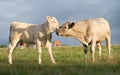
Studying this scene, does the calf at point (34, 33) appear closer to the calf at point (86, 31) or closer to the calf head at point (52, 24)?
the calf head at point (52, 24)

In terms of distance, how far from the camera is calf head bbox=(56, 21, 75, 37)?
1694 centimetres

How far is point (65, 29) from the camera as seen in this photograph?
671 inches

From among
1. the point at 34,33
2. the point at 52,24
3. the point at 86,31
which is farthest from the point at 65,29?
the point at 34,33

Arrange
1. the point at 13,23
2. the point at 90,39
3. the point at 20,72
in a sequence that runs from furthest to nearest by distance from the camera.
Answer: the point at 13,23 < the point at 90,39 < the point at 20,72

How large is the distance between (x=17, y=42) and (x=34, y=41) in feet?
3.98

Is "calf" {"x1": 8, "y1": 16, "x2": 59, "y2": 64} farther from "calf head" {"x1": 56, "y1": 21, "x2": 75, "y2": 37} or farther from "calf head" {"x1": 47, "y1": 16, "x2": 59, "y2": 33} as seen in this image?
"calf head" {"x1": 56, "y1": 21, "x2": 75, "y2": 37}

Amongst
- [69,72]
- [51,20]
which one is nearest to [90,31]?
[51,20]

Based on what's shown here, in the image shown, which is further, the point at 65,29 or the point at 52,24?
the point at 52,24

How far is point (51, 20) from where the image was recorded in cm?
1742

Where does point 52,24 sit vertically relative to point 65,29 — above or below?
above

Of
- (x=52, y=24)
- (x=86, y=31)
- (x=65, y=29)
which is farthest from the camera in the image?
(x=52, y=24)

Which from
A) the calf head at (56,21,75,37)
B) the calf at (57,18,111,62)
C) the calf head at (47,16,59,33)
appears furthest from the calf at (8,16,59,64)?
the calf at (57,18,111,62)

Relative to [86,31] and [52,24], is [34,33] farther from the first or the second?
[86,31]

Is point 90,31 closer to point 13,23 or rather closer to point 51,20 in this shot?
point 51,20
